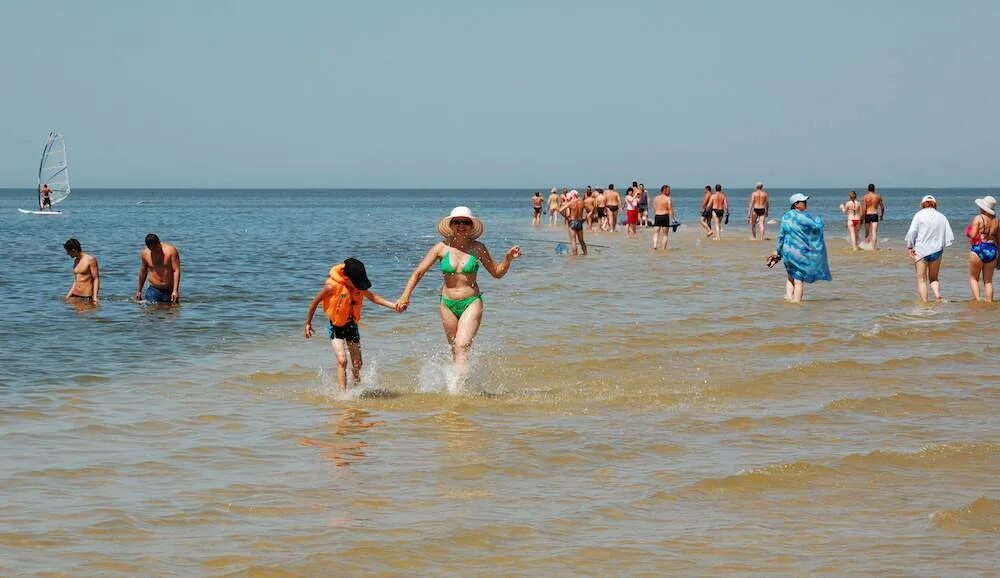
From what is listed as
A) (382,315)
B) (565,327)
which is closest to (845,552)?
(565,327)

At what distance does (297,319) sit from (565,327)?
3.71 metres

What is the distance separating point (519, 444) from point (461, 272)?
188cm

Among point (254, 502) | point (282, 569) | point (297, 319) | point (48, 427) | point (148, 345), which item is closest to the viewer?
point (282, 569)

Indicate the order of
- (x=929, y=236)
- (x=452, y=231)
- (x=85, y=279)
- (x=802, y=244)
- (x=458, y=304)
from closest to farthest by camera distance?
1. (x=452, y=231)
2. (x=458, y=304)
3. (x=929, y=236)
4. (x=802, y=244)
5. (x=85, y=279)

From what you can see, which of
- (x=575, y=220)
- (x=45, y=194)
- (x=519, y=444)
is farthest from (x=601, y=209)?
(x=45, y=194)

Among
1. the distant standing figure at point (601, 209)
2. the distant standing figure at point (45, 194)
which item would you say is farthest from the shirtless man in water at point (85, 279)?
the distant standing figure at point (45, 194)

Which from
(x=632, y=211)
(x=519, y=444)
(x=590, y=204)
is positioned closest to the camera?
(x=519, y=444)

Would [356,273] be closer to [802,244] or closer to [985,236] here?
[802,244]

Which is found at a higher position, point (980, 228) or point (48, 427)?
point (980, 228)

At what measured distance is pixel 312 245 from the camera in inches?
1468

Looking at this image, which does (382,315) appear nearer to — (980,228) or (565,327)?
(565,327)

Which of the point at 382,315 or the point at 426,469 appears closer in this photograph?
the point at 426,469

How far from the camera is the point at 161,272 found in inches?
623

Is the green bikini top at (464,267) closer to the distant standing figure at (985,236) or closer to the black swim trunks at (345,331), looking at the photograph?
the black swim trunks at (345,331)
